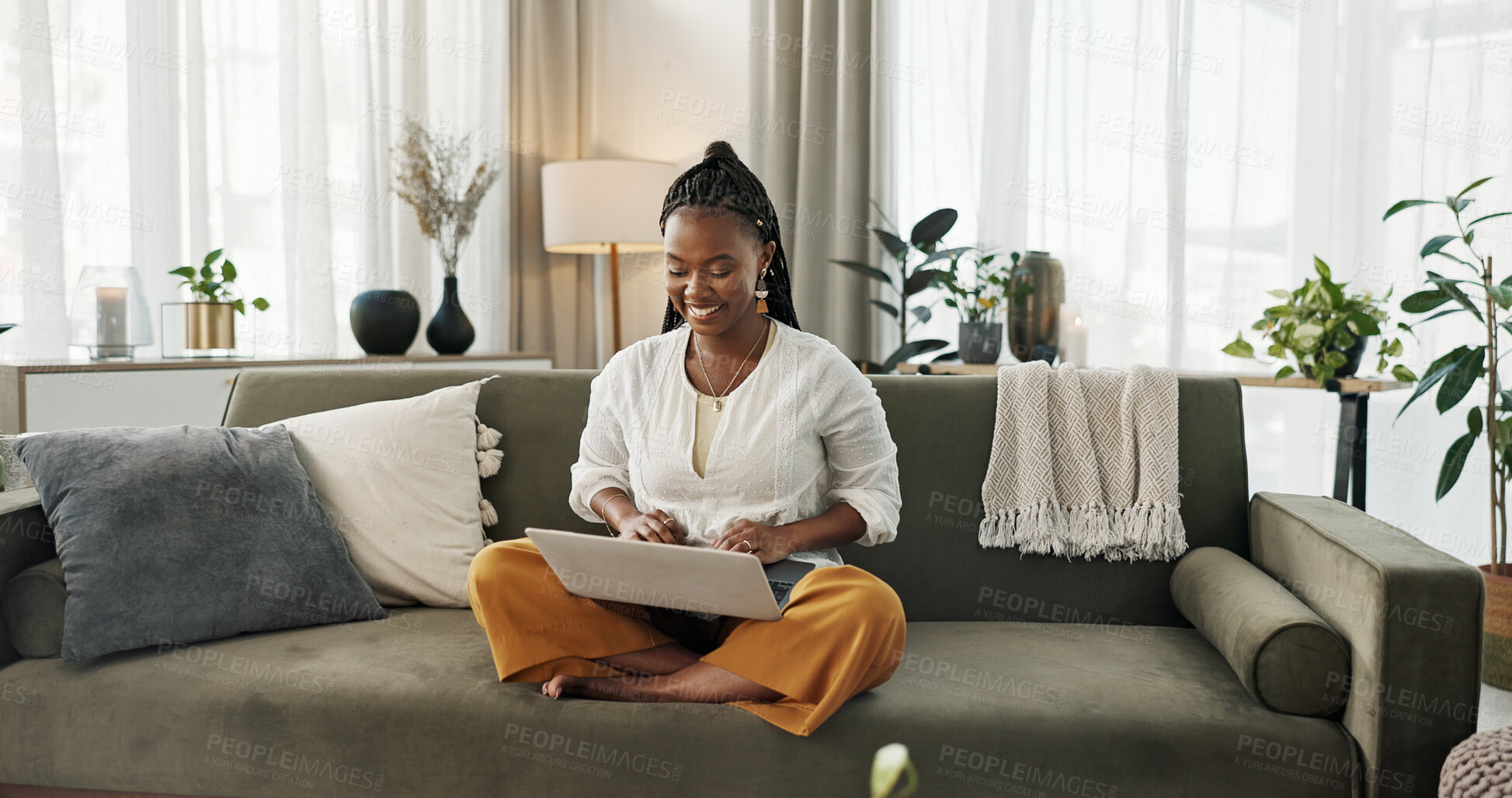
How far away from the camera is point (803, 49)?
341 cm

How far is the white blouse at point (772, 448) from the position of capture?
1449mm

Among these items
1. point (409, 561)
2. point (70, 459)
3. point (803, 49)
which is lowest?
point (409, 561)

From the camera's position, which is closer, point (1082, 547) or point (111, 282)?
point (1082, 547)

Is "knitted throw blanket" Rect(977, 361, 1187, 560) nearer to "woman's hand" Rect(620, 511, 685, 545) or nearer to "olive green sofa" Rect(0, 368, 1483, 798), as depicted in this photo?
"olive green sofa" Rect(0, 368, 1483, 798)

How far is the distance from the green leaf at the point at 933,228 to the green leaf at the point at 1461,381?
1.23m

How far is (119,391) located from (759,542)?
1.68m

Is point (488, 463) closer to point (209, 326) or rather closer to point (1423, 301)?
point (209, 326)

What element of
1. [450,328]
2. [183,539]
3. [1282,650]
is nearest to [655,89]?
[450,328]

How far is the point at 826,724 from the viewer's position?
1.25 metres

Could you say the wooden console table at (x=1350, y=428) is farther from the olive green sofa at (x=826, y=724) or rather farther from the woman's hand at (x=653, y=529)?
the woman's hand at (x=653, y=529)

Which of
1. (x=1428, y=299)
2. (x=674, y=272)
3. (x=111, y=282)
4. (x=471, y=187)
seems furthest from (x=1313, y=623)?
(x=471, y=187)

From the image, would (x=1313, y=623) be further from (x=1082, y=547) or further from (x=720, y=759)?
(x=720, y=759)

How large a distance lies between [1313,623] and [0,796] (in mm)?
1699

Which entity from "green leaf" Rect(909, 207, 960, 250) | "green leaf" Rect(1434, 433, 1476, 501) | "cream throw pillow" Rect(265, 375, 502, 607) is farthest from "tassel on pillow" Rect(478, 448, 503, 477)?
"green leaf" Rect(1434, 433, 1476, 501)
